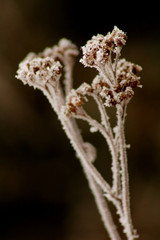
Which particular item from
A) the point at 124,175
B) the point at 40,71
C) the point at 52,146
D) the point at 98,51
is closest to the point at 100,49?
the point at 98,51

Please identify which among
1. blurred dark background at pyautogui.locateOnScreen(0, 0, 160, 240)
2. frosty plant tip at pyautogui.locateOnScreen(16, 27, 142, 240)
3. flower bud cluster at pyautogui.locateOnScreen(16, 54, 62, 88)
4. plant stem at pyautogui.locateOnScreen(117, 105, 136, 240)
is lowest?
plant stem at pyautogui.locateOnScreen(117, 105, 136, 240)

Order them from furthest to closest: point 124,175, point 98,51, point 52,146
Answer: point 52,146 → point 124,175 → point 98,51

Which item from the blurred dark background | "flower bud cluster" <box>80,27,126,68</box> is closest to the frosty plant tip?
"flower bud cluster" <box>80,27,126,68</box>

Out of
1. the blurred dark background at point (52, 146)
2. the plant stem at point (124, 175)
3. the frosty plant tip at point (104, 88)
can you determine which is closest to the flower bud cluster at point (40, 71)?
the frosty plant tip at point (104, 88)

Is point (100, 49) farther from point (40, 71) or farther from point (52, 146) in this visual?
point (52, 146)

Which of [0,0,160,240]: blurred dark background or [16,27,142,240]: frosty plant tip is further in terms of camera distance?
[0,0,160,240]: blurred dark background

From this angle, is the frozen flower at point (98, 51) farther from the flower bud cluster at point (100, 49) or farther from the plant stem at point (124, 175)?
the plant stem at point (124, 175)

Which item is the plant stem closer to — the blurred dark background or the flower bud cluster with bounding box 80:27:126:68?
the flower bud cluster with bounding box 80:27:126:68

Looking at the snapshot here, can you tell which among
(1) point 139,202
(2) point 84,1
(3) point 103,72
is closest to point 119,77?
(3) point 103,72
